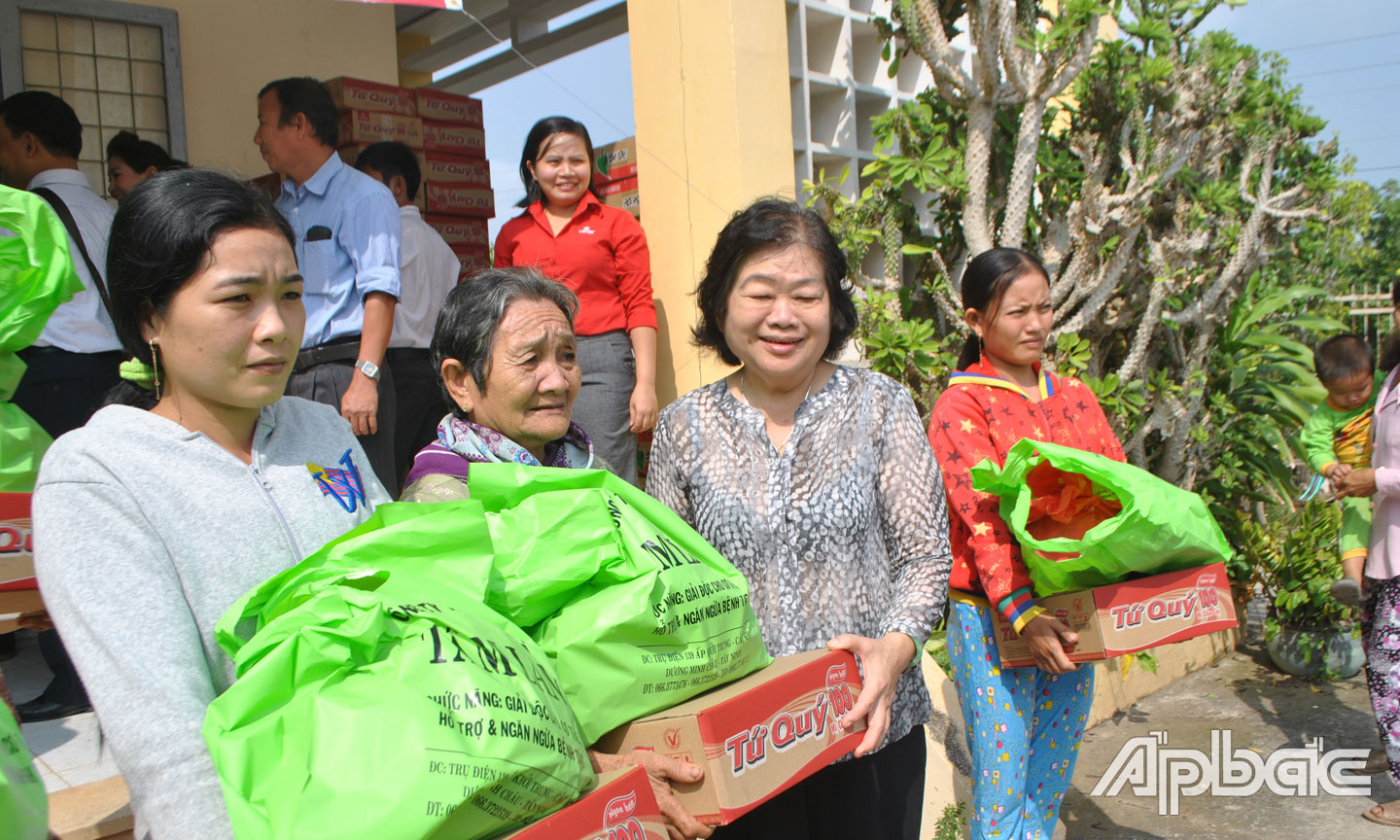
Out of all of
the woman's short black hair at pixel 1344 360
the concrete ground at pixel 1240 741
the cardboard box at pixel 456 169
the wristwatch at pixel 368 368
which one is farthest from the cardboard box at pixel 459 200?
the woman's short black hair at pixel 1344 360

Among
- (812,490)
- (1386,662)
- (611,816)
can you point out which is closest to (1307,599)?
(1386,662)

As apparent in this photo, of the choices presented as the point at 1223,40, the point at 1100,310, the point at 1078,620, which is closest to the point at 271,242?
the point at 1078,620

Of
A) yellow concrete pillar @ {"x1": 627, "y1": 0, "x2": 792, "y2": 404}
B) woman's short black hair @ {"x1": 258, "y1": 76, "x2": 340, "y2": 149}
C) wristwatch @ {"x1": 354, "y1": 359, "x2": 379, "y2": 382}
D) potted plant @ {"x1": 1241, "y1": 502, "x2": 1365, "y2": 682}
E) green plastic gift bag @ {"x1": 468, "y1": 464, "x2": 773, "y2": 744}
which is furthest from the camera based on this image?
potted plant @ {"x1": 1241, "y1": 502, "x2": 1365, "y2": 682}

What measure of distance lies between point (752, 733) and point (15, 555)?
169cm

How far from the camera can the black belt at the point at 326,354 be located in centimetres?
362

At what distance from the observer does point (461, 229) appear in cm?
600

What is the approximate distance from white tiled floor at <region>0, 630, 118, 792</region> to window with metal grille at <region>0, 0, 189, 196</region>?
3122mm

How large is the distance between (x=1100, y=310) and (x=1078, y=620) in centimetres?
338

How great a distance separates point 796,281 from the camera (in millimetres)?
2121

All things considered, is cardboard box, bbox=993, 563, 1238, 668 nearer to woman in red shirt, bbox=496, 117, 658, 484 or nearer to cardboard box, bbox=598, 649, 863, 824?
cardboard box, bbox=598, 649, 863, 824

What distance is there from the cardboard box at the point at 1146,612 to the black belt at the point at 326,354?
Result: 2590mm

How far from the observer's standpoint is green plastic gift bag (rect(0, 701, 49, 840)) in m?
1.10

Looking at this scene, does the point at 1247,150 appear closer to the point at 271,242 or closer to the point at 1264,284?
the point at 1264,284

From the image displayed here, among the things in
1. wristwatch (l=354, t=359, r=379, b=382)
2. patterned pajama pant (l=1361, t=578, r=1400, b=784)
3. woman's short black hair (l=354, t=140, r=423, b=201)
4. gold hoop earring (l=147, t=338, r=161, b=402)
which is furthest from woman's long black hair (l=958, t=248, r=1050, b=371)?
woman's short black hair (l=354, t=140, r=423, b=201)
